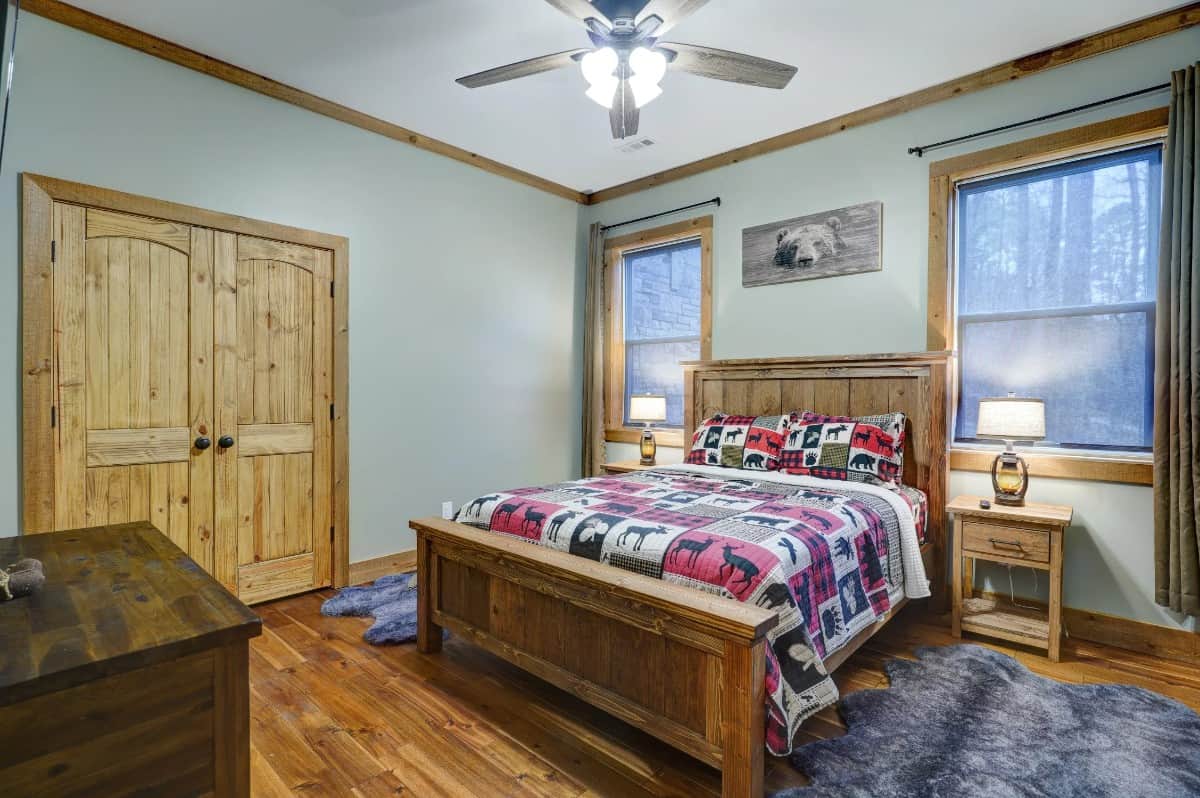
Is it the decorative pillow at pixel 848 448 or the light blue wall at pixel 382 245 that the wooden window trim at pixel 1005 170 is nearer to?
the decorative pillow at pixel 848 448

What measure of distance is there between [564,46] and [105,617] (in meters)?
2.90

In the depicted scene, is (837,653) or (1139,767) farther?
(837,653)

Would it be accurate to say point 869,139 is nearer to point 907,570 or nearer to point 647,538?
point 907,570

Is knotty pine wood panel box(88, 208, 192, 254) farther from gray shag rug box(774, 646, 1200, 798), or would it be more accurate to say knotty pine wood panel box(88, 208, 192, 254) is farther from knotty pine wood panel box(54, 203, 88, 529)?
gray shag rug box(774, 646, 1200, 798)

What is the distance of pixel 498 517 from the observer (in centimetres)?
251

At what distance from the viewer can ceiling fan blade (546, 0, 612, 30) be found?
2121 mm

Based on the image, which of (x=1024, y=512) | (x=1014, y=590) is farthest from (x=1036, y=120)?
(x=1014, y=590)

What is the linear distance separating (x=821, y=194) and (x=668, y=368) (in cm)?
166

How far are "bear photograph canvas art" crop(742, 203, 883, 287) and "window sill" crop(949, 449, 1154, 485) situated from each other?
1.22m

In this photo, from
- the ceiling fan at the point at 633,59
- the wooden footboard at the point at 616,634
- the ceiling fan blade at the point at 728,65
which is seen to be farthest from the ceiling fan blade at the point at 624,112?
the wooden footboard at the point at 616,634


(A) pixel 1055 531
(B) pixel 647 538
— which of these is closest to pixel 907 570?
(A) pixel 1055 531

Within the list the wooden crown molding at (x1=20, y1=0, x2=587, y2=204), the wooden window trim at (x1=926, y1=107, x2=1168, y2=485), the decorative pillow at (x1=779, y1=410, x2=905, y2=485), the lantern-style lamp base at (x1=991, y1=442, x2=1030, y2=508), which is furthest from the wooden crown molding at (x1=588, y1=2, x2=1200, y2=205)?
the lantern-style lamp base at (x1=991, y1=442, x2=1030, y2=508)

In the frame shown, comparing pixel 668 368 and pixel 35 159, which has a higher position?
pixel 35 159

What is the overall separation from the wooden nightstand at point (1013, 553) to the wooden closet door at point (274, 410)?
3.37 meters
